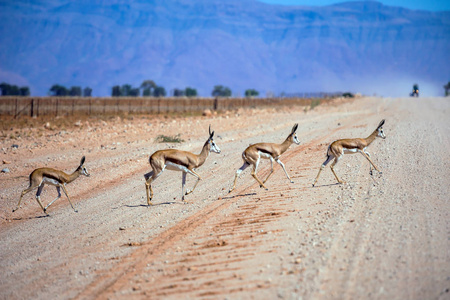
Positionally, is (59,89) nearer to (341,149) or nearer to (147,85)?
(147,85)

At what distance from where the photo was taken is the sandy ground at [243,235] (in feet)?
27.2

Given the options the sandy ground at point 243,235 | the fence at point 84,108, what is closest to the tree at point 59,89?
the fence at point 84,108

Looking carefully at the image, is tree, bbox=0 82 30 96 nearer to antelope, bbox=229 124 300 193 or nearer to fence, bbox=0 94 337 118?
fence, bbox=0 94 337 118

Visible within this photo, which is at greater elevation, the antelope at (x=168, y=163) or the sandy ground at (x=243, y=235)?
the antelope at (x=168, y=163)

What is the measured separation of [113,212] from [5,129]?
82.2 feet

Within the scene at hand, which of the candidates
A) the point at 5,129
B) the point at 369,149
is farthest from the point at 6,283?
the point at 5,129

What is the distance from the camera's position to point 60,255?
35.6ft

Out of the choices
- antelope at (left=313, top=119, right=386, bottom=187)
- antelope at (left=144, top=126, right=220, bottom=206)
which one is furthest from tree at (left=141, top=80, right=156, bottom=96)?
antelope at (left=144, top=126, right=220, bottom=206)

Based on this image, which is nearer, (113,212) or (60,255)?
(60,255)

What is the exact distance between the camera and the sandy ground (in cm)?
828

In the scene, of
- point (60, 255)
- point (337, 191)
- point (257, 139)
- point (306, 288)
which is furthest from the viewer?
point (257, 139)

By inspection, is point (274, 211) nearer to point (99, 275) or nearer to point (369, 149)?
point (99, 275)

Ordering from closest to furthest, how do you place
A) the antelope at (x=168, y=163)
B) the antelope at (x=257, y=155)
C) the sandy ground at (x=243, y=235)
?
the sandy ground at (x=243, y=235), the antelope at (x=168, y=163), the antelope at (x=257, y=155)

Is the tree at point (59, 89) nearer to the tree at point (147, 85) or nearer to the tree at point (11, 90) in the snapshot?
the tree at point (11, 90)
